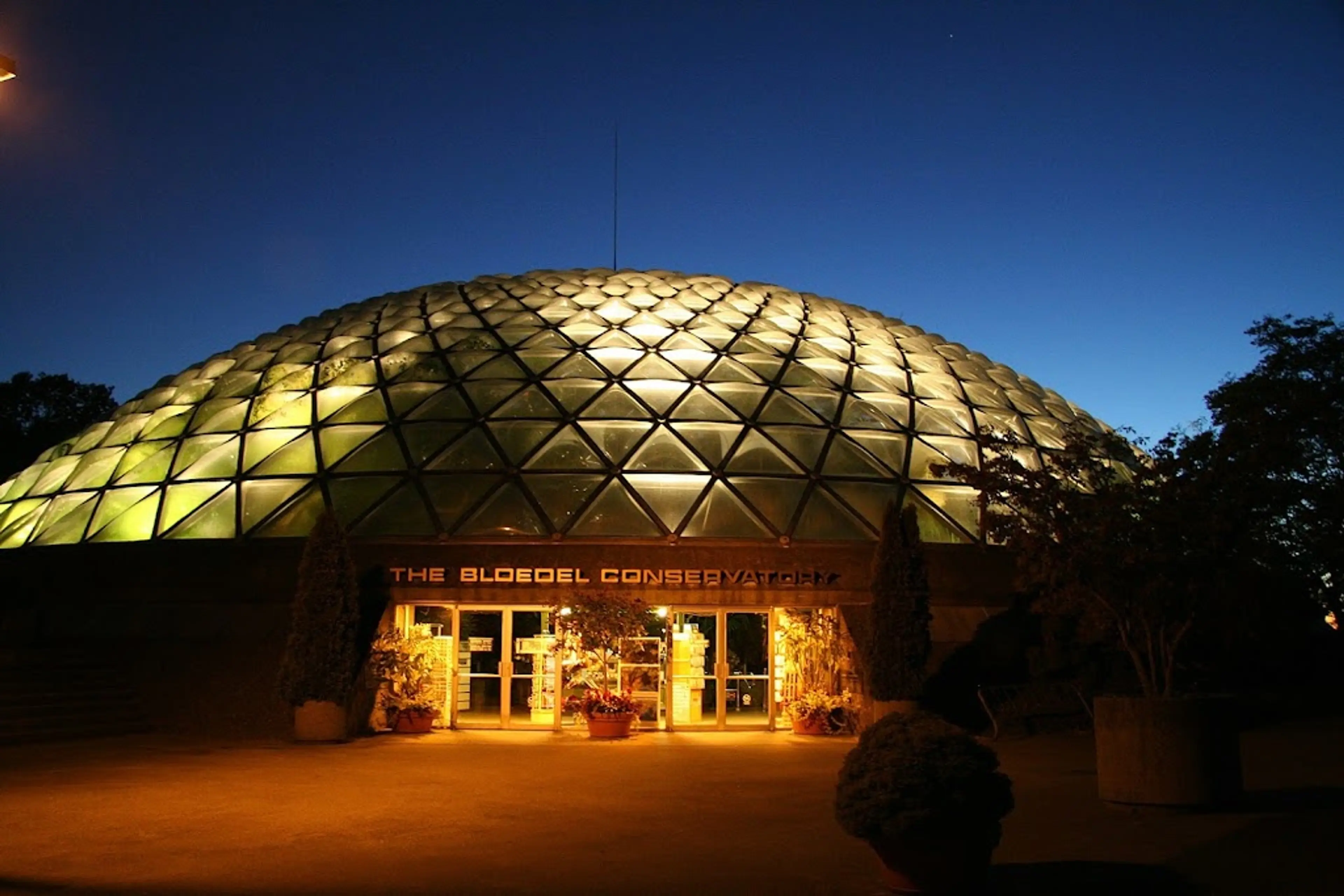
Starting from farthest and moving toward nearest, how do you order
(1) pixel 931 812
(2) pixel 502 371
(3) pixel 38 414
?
(3) pixel 38 414, (2) pixel 502 371, (1) pixel 931 812

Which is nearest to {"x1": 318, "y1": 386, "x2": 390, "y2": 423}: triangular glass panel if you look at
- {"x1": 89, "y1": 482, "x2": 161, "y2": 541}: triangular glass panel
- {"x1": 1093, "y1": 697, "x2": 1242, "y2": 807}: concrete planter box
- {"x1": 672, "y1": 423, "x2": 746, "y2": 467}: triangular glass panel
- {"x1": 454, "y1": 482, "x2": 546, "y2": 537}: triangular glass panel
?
{"x1": 89, "y1": 482, "x2": 161, "y2": 541}: triangular glass panel

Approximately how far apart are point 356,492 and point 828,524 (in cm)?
974

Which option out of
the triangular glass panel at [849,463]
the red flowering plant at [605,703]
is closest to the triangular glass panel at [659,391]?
the triangular glass panel at [849,463]

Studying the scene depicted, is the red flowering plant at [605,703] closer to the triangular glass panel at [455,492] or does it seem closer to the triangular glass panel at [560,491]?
the triangular glass panel at [560,491]

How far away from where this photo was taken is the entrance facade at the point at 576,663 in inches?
965

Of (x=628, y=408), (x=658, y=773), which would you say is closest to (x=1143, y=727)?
(x=658, y=773)

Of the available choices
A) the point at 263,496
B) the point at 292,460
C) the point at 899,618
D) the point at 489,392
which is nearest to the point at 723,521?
the point at 899,618

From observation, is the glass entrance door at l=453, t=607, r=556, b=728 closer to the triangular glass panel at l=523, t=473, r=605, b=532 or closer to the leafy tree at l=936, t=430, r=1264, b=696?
the triangular glass panel at l=523, t=473, r=605, b=532

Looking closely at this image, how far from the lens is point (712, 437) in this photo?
2597 centimetres

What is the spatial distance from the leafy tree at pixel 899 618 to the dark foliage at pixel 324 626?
31.0ft

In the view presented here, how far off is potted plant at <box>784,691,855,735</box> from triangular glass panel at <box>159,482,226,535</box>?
43.4ft

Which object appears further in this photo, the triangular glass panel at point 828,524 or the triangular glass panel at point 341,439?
the triangular glass panel at point 341,439

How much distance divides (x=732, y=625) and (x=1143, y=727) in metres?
12.7

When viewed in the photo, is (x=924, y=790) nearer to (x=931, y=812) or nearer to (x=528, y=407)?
(x=931, y=812)
